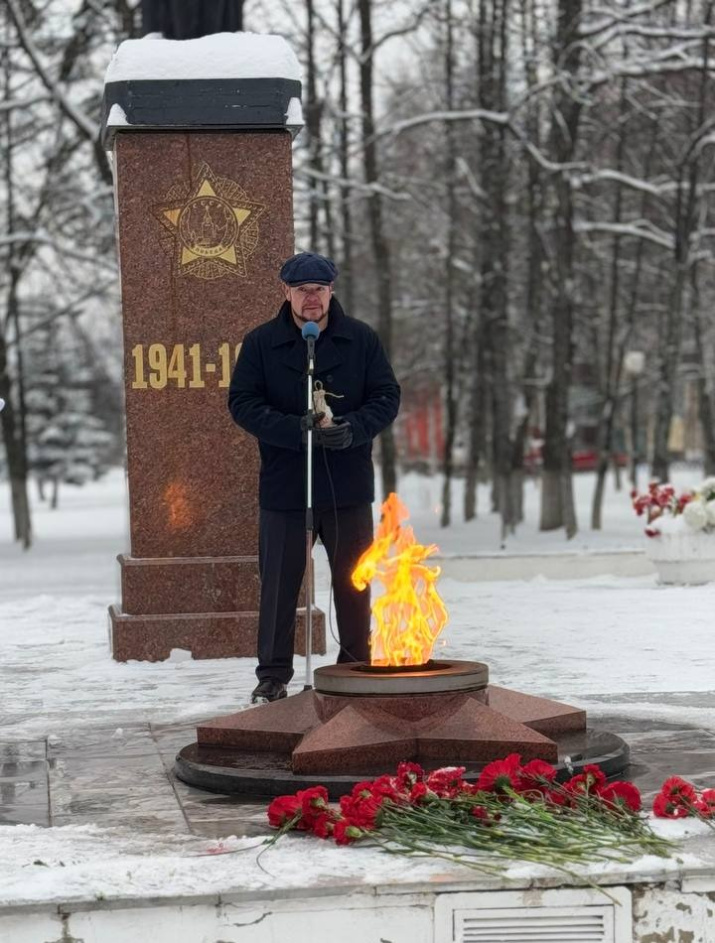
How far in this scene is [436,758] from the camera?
5.52 metres

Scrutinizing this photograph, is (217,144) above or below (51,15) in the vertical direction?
below

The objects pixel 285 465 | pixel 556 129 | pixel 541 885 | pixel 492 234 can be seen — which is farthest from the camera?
pixel 492 234

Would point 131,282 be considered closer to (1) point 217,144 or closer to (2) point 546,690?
(1) point 217,144

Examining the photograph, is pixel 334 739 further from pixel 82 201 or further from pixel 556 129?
pixel 556 129

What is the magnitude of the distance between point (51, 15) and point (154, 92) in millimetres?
15796

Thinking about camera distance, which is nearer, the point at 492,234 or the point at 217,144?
the point at 217,144

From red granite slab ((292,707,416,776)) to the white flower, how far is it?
27.3 feet

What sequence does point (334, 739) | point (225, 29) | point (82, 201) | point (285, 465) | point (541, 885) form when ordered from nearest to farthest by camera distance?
point (541, 885) → point (334, 739) → point (285, 465) → point (225, 29) → point (82, 201)

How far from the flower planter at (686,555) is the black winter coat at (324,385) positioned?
6421mm

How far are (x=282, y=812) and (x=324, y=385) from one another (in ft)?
9.80

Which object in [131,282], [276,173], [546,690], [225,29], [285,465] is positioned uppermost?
[225,29]

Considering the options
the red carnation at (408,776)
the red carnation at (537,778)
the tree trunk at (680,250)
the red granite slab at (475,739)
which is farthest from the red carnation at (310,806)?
the tree trunk at (680,250)

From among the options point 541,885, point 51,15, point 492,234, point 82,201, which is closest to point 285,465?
point 541,885

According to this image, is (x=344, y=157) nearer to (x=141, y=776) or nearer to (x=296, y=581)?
(x=296, y=581)
